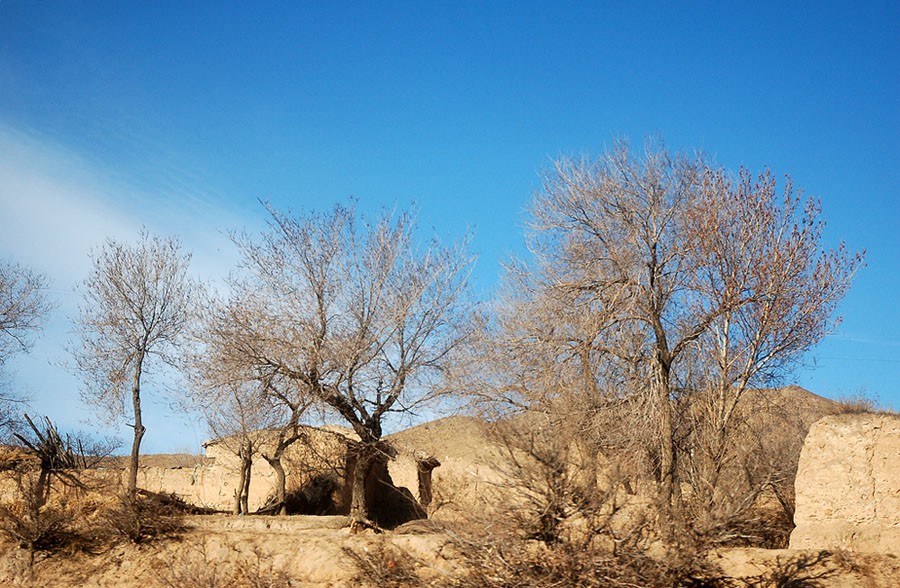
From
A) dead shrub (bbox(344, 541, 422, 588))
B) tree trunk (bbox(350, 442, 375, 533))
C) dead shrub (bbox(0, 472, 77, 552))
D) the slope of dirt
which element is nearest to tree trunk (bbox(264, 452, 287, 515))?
tree trunk (bbox(350, 442, 375, 533))

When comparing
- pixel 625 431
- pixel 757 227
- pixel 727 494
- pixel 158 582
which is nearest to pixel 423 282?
pixel 625 431

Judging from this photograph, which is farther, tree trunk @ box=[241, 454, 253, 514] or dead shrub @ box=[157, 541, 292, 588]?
tree trunk @ box=[241, 454, 253, 514]

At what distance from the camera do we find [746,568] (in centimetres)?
1305

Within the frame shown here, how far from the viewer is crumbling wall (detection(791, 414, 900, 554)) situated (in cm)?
1393

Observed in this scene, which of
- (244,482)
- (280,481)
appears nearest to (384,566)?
(280,481)

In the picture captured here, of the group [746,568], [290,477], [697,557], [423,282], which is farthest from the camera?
[290,477]

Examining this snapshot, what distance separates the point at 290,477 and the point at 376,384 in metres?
9.71

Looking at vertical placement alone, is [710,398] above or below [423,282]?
below

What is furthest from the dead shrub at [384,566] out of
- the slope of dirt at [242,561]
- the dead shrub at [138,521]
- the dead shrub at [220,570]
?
the dead shrub at [138,521]

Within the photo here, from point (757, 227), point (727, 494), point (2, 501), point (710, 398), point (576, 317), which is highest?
point (757, 227)

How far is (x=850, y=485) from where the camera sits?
14.2 m

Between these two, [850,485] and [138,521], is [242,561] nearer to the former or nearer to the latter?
[138,521]

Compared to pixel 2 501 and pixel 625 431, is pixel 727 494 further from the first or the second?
pixel 2 501

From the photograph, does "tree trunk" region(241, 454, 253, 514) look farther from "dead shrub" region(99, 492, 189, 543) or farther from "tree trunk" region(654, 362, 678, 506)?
"tree trunk" region(654, 362, 678, 506)
